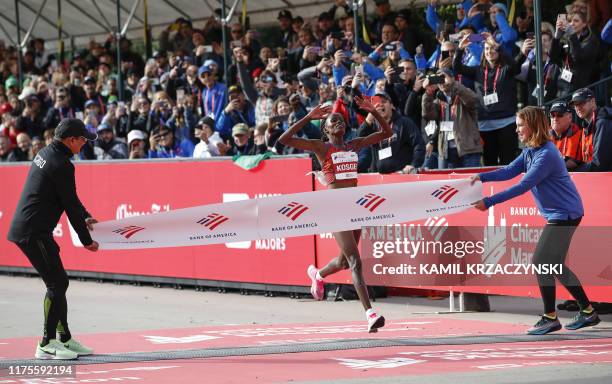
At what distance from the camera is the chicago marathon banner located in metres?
11.5

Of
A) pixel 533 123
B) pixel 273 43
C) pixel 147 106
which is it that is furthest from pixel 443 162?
pixel 273 43

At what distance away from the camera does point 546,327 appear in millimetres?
10930

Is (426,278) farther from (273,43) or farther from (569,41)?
(273,43)

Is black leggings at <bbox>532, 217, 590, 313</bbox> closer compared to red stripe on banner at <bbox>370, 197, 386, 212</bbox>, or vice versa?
black leggings at <bbox>532, 217, 590, 313</bbox>

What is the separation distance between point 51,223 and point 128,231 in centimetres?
100

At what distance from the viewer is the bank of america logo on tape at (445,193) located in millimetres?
11641

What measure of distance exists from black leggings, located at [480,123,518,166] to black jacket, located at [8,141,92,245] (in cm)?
626

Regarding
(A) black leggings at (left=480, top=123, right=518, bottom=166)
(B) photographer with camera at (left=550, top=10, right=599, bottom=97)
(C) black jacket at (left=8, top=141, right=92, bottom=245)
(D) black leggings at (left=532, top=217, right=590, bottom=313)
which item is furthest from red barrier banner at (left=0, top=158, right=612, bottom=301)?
(C) black jacket at (left=8, top=141, right=92, bottom=245)

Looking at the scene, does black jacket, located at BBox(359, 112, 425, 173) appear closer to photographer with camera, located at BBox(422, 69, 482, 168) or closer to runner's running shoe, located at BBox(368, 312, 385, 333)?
photographer with camera, located at BBox(422, 69, 482, 168)

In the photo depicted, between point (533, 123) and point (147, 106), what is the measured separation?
1087 centimetres

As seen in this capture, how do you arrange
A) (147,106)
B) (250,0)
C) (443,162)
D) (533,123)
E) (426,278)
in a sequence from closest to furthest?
(533,123) → (426,278) → (443,162) → (147,106) → (250,0)

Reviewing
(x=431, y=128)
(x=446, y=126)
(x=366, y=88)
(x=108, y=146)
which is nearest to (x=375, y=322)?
(x=446, y=126)

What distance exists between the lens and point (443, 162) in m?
14.7

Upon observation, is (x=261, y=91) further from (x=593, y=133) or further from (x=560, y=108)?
(x=593, y=133)
